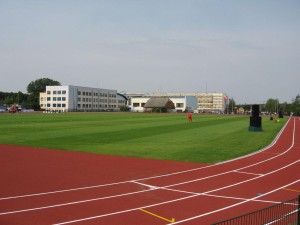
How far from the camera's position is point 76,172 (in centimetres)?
1612

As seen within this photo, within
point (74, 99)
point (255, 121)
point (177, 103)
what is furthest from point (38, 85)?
point (255, 121)

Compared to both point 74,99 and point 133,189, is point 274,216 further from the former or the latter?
point 74,99

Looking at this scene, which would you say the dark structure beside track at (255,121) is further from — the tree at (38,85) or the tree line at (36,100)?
the tree at (38,85)

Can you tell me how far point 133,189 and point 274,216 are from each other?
17.0ft

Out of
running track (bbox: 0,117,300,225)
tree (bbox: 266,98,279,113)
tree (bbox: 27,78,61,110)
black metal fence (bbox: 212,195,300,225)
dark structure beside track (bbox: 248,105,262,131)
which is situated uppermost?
tree (bbox: 27,78,61,110)

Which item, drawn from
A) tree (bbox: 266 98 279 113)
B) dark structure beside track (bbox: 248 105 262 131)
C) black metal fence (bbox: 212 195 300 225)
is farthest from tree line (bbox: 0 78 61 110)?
black metal fence (bbox: 212 195 300 225)

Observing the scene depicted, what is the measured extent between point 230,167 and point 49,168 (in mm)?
9017

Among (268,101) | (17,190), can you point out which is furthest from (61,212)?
(268,101)

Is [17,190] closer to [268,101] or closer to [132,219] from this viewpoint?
[132,219]

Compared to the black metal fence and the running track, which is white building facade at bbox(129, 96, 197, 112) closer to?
the running track

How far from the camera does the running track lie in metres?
9.98

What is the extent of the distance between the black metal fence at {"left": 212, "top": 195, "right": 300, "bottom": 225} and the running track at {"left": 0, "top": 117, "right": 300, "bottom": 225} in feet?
3.32

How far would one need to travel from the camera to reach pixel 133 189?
42.6 feet

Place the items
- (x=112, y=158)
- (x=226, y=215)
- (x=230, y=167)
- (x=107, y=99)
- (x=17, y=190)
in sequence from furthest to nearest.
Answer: (x=107, y=99) → (x=112, y=158) → (x=230, y=167) → (x=17, y=190) → (x=226, y=215)
